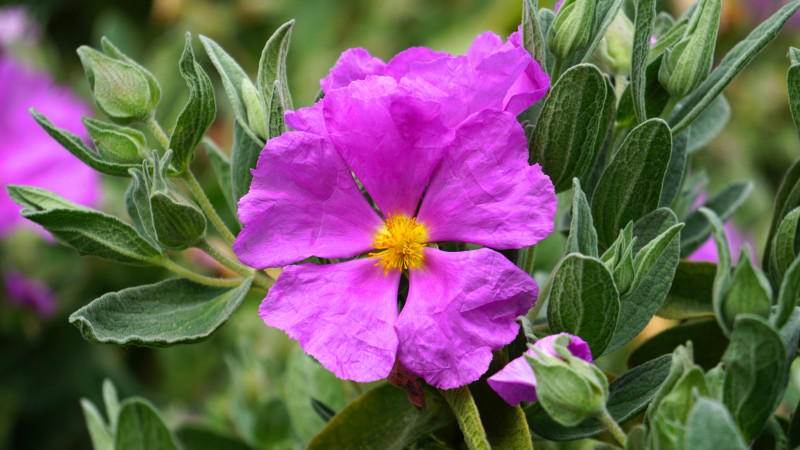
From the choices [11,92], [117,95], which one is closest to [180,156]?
[117,95]

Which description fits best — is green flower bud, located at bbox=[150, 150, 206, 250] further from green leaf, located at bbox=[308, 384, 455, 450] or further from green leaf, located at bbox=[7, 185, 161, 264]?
green leaf, located at bbox=[308, 384, 455, 450]

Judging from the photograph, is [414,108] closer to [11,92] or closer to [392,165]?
[392,165]

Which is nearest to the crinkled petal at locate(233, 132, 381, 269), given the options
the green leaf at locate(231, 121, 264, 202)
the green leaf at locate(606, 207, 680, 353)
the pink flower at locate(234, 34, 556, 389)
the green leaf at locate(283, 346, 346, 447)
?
the pink flower at locate(234, 34, 556, 389)

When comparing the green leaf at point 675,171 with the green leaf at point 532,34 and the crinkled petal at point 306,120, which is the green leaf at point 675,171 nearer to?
the green leaf at point 532,34

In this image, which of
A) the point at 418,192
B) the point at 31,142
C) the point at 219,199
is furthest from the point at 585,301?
the point at 31,142

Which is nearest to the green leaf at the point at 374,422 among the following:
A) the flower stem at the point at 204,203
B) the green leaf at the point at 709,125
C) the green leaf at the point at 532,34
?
the flower stem at the point at 204,203
